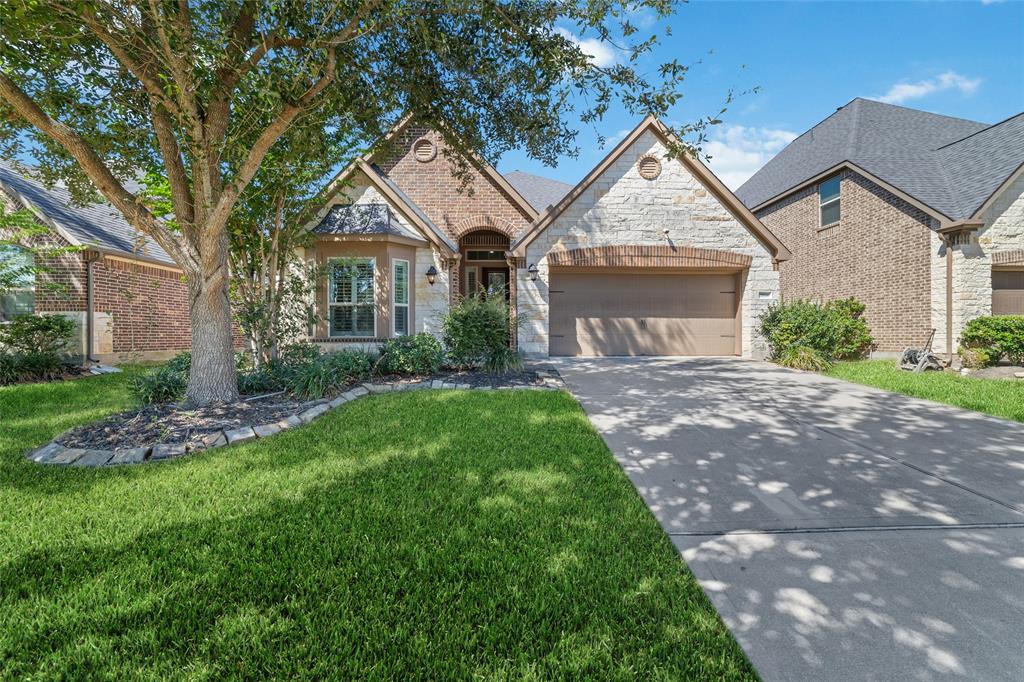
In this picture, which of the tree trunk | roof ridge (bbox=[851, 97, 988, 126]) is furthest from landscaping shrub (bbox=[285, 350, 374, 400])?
roof ridge (bbox=[851, 97, 988, 126])

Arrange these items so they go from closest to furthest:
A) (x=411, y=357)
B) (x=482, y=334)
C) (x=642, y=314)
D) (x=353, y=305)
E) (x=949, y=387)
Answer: (x=949, y=387) < (x=411, y=357) < (x=482, y=334) < (x=353, y=305) < (x=642, y=314)

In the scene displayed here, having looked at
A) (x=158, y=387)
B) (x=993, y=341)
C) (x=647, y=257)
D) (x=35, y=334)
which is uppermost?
(x=647, y=257)

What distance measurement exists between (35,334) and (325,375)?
8115 mm

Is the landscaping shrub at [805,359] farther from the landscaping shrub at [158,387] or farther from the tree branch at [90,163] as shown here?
the landscaping shrub at [158,387]

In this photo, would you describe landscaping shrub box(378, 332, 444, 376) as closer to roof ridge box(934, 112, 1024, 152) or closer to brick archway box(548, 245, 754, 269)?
brick archway box(548, 245, 754, 269)

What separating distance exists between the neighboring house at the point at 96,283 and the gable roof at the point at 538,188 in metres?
11.7

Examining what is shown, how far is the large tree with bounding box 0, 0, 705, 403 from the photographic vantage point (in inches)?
201

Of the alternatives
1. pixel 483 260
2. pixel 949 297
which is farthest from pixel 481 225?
pixel 949 297

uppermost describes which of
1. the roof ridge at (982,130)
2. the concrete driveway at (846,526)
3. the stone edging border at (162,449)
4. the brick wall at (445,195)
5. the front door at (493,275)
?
the roof ridge at (982,130)

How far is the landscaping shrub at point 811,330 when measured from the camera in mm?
11094

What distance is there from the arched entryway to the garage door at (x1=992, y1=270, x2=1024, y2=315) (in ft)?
42.6

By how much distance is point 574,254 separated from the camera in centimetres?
1177

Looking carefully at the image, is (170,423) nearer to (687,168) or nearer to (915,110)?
(687,168)

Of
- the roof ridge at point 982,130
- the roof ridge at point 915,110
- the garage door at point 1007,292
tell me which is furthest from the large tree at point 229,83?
the roof ridge at point 915,110
